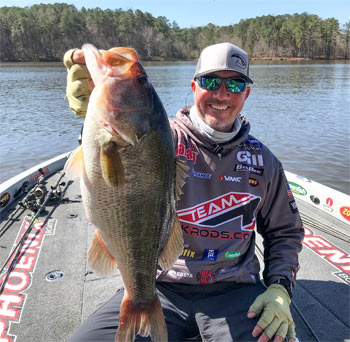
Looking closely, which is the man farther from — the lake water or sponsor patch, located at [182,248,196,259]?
the lake water

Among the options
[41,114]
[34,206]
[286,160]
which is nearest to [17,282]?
[34,206]

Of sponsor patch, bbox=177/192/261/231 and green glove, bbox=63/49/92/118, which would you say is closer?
green glove, bbox=63/49/92/118

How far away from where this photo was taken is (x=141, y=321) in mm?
1875

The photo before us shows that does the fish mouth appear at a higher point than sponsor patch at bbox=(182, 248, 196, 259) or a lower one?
higher

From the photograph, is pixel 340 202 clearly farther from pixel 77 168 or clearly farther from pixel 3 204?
pixel 3 204

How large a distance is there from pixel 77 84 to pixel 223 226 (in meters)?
1.37

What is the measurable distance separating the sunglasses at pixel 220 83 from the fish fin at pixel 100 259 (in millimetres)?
1382

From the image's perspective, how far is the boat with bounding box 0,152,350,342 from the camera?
2803 millimetres

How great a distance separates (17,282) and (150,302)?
206cm

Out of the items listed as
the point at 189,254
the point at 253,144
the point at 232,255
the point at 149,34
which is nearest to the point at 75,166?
the point at 189,254

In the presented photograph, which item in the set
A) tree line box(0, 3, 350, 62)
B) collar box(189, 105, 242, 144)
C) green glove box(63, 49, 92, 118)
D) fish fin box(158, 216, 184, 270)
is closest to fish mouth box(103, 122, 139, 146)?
fish fin box(158, 216, 184, 270)

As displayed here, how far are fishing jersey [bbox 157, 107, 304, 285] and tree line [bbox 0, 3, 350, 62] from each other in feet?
217

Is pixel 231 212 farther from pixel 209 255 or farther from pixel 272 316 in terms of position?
pixel 272 316

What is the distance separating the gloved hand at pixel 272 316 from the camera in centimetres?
203
